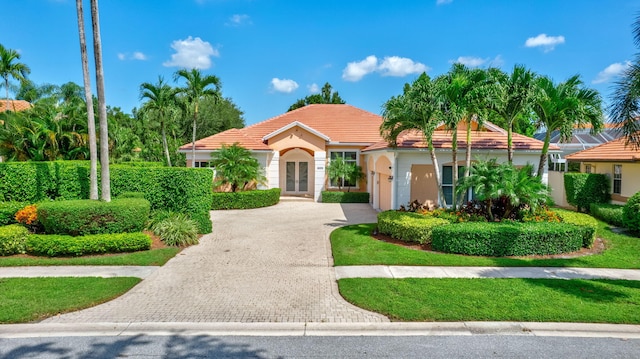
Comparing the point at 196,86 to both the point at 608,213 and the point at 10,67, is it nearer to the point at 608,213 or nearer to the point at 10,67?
the point at 10,67

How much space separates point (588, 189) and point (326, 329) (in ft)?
60.1

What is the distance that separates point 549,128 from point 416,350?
11.3m

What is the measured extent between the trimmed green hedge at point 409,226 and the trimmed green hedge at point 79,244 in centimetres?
802

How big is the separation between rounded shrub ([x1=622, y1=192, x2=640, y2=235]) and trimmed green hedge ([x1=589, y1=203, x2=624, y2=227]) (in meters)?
1.09

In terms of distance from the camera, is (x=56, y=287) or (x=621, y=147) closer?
(x=56, y=287)

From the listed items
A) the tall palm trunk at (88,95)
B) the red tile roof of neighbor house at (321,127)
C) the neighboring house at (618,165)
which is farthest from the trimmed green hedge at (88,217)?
the neighboring house at (618,165)

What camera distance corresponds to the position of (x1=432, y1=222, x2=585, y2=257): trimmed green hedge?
1073cm

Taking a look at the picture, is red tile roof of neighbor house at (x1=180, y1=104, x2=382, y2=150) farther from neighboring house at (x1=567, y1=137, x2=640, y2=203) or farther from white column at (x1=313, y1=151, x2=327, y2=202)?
neighboring house at (x1=567, y1=137, x2=640, y2=203)

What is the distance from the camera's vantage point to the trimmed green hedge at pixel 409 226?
1159 cm

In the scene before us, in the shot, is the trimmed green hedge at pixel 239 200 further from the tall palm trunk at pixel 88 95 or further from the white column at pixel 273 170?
the tall palm trunk at pixel 88 95

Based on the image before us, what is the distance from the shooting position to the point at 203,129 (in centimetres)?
3962

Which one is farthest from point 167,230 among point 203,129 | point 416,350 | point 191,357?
point 203,129

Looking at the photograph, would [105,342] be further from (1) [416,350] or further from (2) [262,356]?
(1) [416,350]

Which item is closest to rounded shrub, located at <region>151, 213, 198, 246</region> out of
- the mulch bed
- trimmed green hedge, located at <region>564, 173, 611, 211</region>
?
the mulch bed
